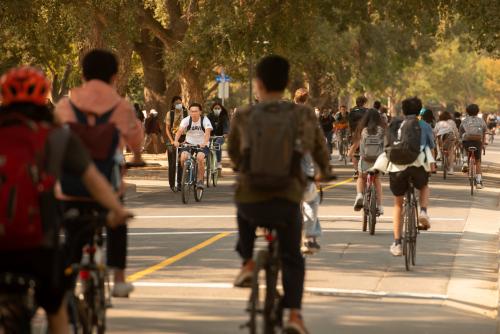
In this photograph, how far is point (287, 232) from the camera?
8070mm

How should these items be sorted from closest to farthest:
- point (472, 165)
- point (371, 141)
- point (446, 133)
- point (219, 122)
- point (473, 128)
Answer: point (371, 141)
point (473, 128)
point (472, 165)
point (219, 122)
point (446, 133)

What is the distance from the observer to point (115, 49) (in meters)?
35.2

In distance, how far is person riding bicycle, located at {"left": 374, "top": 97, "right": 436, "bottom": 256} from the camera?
1429cm

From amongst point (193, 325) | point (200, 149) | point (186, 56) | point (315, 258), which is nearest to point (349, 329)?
point (193, 325)

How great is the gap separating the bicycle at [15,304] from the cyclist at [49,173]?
0.17 ft

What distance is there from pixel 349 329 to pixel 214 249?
21.1ft

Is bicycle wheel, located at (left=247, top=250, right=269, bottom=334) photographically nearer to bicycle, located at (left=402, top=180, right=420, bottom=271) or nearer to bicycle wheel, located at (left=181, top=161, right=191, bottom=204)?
bicycle, located at (left=402, top=180, right=420, bottom=271)

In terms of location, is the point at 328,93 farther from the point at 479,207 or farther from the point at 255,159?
the point at 255,159

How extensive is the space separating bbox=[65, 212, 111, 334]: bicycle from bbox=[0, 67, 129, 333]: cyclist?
1011 mm

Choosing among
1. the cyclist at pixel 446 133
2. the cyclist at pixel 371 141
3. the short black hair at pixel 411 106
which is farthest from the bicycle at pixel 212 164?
the short black hair at pixel 411 106

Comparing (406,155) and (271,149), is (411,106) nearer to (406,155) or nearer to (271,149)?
(406,155)

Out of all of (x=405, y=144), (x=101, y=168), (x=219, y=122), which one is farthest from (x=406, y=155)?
(x=219, y=122)

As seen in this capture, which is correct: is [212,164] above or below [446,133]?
below

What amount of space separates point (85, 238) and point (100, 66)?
4.39 feet
